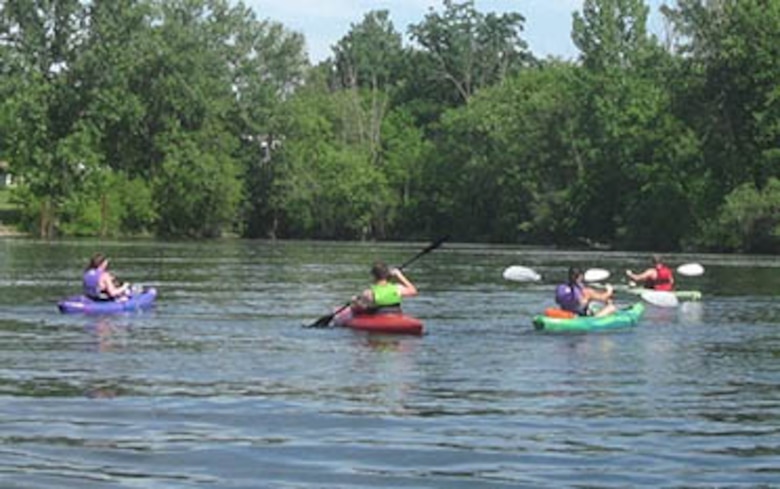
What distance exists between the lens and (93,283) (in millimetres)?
29312

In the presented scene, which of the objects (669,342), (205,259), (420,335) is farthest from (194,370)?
(205,259)

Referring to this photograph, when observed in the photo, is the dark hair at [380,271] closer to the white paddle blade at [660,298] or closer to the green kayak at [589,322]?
the green kayak at [589,322]

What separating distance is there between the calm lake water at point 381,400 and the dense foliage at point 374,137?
1903 inches

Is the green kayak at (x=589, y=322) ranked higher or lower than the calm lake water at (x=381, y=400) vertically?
higher

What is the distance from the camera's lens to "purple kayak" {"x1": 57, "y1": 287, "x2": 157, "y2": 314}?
95.7ft

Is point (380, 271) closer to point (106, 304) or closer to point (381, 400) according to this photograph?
point (106, 304)

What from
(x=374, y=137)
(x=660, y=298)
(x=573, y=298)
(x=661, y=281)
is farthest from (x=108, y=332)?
(x=374, y=137)

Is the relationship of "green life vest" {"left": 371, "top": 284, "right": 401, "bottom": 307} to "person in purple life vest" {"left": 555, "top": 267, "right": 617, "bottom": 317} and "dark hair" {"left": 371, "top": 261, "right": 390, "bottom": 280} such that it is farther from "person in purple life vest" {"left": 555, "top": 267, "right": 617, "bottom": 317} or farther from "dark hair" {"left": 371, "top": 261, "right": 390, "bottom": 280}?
"person in purple life vest" {"left": 555, "top": 267, "right": 617, "bottom": 317}

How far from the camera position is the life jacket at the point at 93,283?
29219 mm

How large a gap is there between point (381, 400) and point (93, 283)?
13.5 metres

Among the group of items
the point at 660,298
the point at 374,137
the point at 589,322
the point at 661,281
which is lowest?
the point at 589,322

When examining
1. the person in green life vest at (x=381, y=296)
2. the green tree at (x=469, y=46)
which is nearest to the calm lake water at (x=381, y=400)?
the person in green life vest at (x=381, y=296)

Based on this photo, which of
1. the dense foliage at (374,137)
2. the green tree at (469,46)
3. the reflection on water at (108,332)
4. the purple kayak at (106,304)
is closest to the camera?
the reflection on water at (108,332)

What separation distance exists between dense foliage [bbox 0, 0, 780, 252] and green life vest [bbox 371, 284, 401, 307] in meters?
49.3
